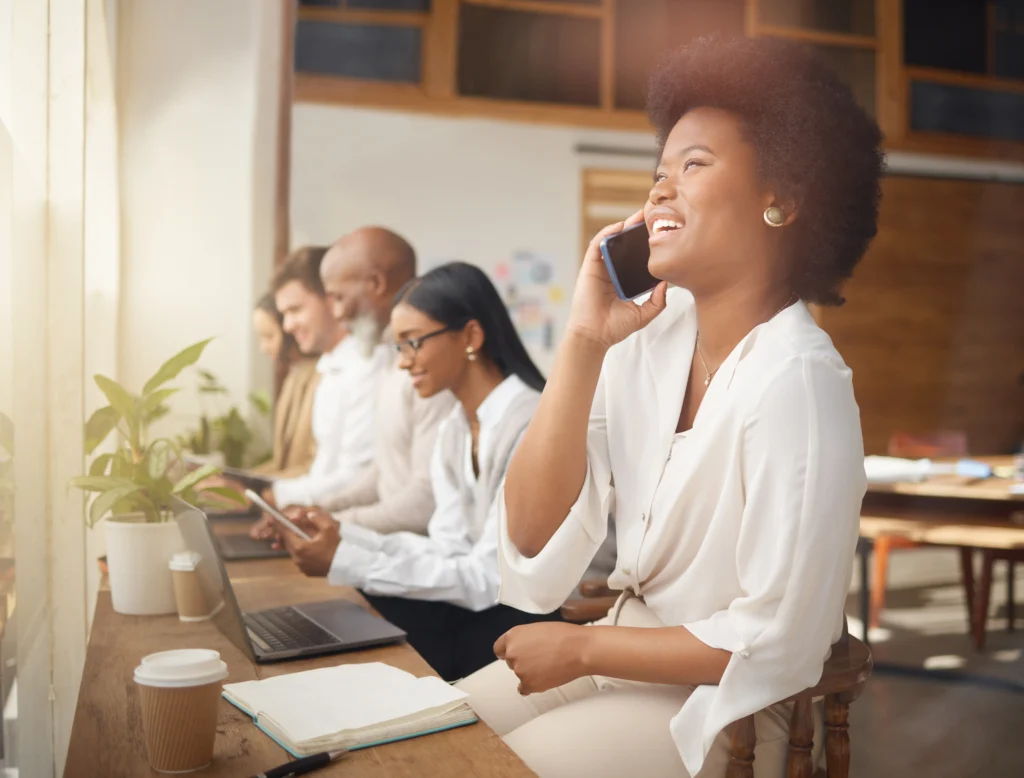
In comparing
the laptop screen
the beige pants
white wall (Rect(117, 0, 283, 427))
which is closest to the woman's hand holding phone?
the beige pants

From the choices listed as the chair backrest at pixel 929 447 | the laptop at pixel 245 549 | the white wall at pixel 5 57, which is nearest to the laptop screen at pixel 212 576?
the laptop at pixel 245 549

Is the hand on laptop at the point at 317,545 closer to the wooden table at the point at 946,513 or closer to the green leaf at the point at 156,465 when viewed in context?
the green leaf at the point at 156,465

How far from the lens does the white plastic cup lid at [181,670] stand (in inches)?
34.6

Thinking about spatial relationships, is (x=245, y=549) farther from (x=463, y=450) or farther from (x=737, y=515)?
(x=737, y=515)

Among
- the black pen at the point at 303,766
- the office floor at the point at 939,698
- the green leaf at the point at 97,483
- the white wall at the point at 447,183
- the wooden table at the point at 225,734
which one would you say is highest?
the white wall at the point at 447,183

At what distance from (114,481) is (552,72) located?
496 centimetres

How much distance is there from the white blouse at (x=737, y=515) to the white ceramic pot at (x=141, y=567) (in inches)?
21.2

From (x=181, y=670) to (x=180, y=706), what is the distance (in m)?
0.03

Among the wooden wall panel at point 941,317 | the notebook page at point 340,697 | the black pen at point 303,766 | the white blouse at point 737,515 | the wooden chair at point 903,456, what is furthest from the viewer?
the wooden wall panel at point 941,317

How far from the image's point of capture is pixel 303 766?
892 millimetres

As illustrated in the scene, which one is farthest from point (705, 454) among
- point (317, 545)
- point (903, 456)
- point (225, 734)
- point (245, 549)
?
point (903, 456)

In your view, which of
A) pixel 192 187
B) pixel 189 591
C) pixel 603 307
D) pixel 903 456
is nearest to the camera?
pixel 603 307

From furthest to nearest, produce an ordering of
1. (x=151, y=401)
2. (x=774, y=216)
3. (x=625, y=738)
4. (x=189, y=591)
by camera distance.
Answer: (x=151, y=401)
(x=189, y=591)
(x=774, y=216)
(x=625, y=738)

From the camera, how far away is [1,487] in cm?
113
